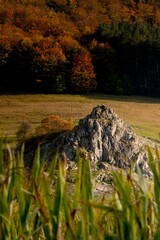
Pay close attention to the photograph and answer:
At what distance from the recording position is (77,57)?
77.2 m

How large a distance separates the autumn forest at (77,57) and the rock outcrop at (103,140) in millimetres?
43064

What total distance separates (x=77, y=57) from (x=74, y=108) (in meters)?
18.0

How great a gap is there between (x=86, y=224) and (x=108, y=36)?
82641mm

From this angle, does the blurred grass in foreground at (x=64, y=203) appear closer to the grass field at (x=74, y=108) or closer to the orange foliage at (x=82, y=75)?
the grass field at (x=74, y=108)

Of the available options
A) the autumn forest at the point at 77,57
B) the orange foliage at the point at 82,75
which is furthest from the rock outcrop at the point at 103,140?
the orange foliage at the point at 82,75

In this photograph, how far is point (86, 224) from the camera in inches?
45.1

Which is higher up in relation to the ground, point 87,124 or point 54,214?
point 54,214

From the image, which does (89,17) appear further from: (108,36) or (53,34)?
(108,36)

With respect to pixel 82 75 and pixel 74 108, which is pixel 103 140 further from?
pixel 82 75

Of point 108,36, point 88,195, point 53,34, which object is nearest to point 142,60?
point 108,36

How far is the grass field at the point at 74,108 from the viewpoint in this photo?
5578 centimetres

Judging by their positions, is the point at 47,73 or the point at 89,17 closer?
the point at 47,73

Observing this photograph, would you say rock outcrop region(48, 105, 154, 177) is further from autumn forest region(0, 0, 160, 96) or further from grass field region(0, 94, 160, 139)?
autumn forest region(0, 0, 160, 96)

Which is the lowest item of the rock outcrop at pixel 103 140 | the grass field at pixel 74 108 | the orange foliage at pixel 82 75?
the grass field at pixel 74 108
